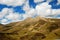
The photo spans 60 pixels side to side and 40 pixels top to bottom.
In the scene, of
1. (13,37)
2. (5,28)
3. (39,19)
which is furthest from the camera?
(39,19)

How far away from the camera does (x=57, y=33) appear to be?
24594 millimetres

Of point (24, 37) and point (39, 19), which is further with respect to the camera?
point (39, 19)

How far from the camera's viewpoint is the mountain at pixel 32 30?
23.5 meters

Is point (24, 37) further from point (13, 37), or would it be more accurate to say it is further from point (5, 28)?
point (5, 28)

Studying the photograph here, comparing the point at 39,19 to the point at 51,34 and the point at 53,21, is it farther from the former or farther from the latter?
the point at 51,34

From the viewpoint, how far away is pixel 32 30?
24.8 m

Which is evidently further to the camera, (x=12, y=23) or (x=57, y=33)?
(x=12, y=23)

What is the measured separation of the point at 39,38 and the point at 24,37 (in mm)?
1867

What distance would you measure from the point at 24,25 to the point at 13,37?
10.8 feet

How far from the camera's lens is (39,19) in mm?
27078

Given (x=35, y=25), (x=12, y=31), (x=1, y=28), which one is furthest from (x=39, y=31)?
(x=1, y=28)

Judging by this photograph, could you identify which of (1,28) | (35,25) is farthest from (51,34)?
(1,28)

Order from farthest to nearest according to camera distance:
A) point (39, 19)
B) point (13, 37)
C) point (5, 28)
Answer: point (39, 19)
point (5, 28)
point (13, 37)

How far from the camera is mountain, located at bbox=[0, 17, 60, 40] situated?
23500 mm
